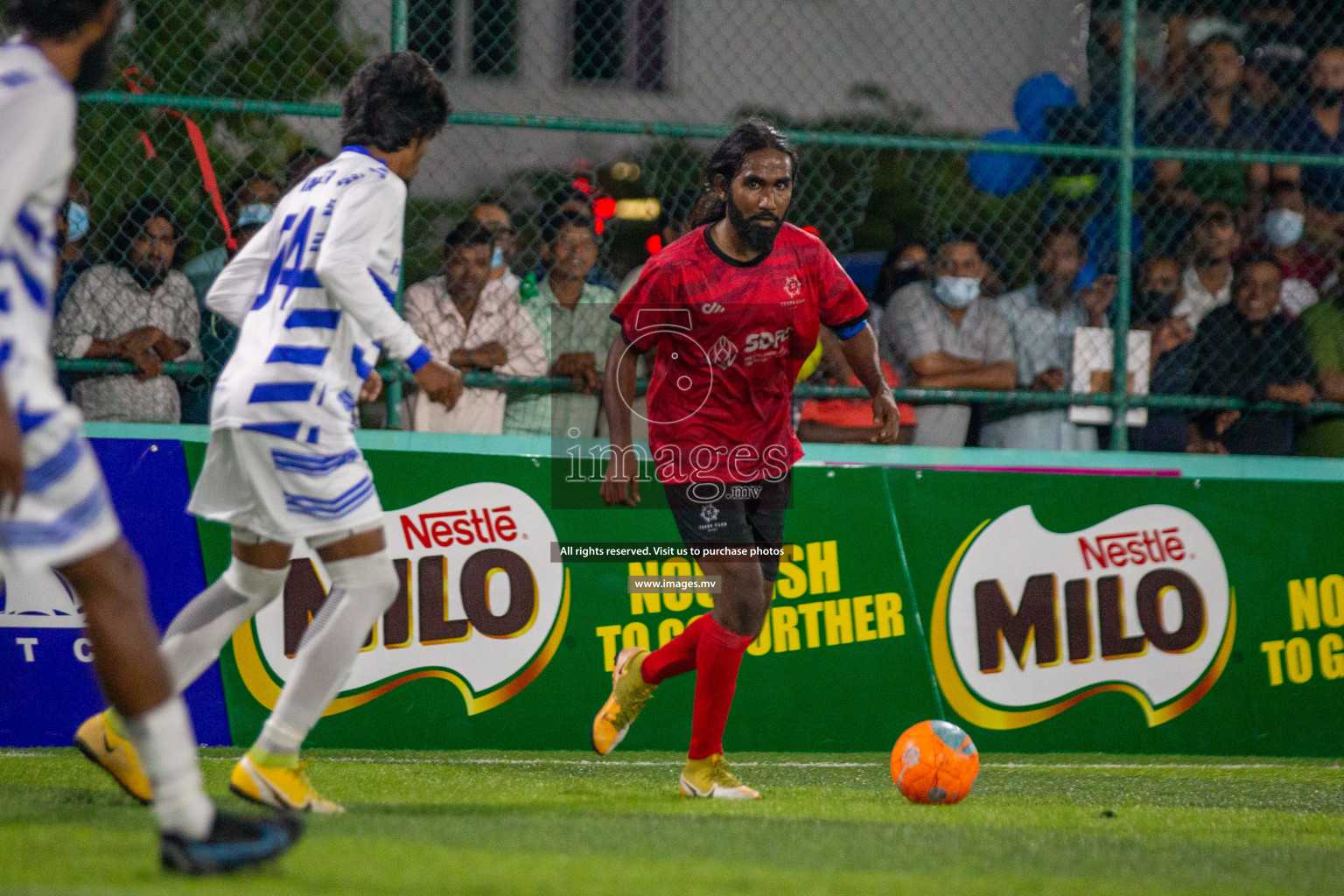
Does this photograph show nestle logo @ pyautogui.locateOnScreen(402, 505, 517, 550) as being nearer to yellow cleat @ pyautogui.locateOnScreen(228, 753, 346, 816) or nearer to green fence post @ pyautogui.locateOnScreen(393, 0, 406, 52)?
green fence post @ pyautogui.locateOnScreen(393, 0, 406, 52)

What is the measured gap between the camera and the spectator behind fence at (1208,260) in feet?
27.6

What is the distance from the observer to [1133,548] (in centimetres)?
762

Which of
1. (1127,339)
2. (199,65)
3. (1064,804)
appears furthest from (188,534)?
(1127,339)

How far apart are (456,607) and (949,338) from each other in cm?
295

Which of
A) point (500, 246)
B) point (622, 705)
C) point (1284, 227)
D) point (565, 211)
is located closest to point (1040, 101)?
point (1284, 227)

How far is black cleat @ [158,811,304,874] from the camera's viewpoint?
10.9 ft

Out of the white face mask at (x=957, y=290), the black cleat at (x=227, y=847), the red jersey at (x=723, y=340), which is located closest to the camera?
the black cleat at (x=227, y=847)

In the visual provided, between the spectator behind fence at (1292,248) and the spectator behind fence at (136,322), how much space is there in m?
5.80

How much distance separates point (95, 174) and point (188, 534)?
171cm

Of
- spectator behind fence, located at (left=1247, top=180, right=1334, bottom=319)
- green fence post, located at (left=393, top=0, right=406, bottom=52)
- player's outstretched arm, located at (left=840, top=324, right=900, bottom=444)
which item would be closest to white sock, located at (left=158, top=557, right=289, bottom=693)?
player's outstretched arm, located at (left=840, top=324, right=900, bottom=444)

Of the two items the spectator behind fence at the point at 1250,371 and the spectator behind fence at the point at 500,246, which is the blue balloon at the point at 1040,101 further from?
Answer: the spectator behind fence at the point at 500,246

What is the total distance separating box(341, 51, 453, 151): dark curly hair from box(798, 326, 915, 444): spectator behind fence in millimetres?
3421

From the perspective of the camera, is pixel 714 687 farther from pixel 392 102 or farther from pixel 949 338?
pixel 949 338

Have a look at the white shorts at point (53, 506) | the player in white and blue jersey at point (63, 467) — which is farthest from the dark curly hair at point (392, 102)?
the white shorts at point (53, 506)
